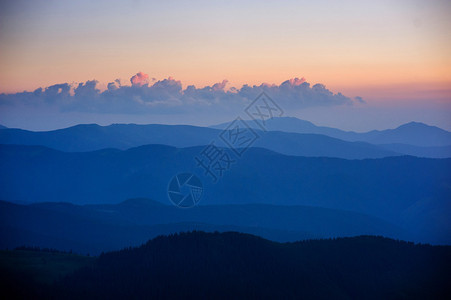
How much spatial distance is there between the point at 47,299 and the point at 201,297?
53321mm

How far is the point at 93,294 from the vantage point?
192 m

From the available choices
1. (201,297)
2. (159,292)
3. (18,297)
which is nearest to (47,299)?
(18,297)

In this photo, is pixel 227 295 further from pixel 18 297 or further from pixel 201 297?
pixel 18 297

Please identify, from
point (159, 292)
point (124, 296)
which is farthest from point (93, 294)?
point (159, 292)

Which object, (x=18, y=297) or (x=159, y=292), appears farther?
(x=159, y=292)

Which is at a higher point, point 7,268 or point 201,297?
point 7,268

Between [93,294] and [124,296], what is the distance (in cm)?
1097

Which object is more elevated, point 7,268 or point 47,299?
point 7,268

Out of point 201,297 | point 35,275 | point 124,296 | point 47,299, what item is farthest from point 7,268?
point 201,297

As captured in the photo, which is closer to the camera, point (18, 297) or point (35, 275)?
point (18, 297)

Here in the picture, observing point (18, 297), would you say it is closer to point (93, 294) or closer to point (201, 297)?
point (93, 294)

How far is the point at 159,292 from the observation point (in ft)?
647

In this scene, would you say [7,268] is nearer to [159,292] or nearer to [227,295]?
[159,292]

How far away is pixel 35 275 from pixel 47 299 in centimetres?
1784
